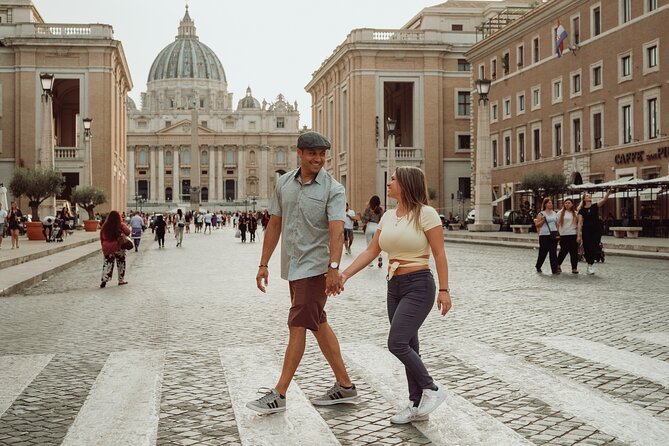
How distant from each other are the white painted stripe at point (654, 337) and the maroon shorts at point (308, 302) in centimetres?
418

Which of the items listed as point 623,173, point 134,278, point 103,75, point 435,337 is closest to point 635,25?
point 623,173

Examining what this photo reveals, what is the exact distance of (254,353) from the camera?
841 cm

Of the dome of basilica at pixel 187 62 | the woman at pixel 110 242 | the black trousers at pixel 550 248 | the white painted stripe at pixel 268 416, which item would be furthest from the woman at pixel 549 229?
the dome of basilica at pixel 187 62

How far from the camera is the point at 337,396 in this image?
619cm

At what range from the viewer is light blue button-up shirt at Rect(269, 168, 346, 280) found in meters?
6.04

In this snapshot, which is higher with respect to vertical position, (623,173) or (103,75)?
(103,75)

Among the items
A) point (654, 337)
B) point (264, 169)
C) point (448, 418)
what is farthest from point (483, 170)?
point (264, 169)

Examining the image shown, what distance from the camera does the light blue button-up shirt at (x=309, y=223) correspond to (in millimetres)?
6039

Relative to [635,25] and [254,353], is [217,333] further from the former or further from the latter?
[635,25]

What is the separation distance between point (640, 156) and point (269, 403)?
35380 millimetres

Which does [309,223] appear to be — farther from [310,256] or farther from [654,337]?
[654,337]

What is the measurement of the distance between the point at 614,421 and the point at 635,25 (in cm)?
3636

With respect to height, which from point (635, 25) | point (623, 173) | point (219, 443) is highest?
point (635, 25)

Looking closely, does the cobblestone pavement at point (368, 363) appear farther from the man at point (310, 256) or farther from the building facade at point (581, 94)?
the building facade at point (581, 94)
